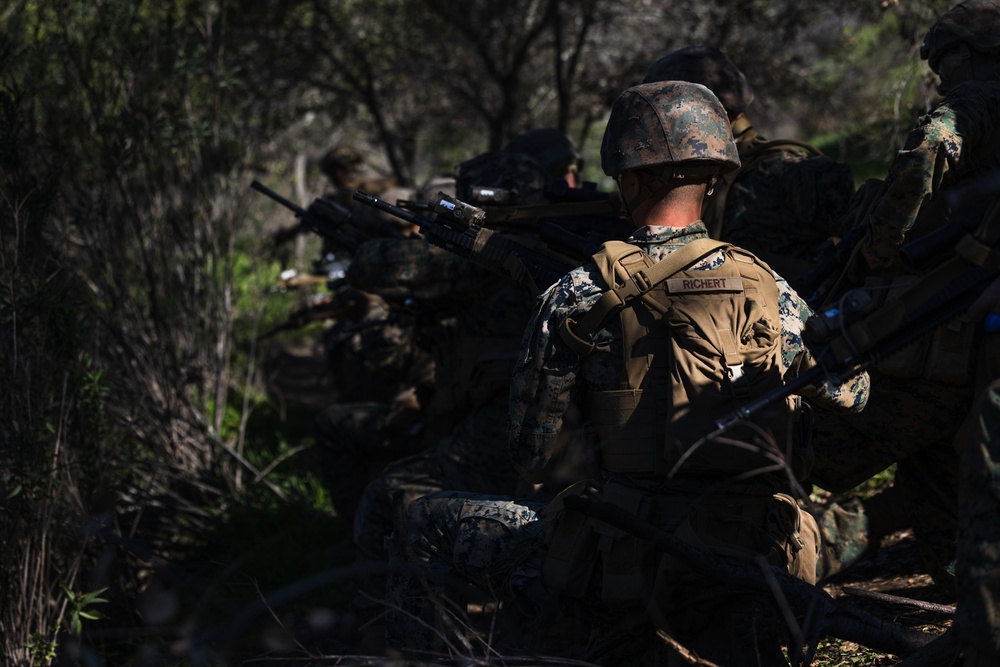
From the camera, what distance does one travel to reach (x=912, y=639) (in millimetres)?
2535

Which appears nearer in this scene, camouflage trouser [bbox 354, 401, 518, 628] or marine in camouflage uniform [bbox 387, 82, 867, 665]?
marine in camouflage uniform [bbox 387, 82, 867, 665]

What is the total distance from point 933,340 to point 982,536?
1499 millimetres

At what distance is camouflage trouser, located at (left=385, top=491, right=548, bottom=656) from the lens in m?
2.93

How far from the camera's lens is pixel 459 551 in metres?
3.04

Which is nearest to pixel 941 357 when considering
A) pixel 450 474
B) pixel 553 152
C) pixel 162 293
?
pixel 450 474

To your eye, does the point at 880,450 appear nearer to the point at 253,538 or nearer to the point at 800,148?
the point at 800,148

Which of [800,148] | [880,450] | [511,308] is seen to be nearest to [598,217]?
[511,308]

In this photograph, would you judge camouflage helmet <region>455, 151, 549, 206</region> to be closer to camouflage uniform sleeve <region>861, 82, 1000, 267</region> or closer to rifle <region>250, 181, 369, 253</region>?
rifle <region>250, 181, 369, 253</region>

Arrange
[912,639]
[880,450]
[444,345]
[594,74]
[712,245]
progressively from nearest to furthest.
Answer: [912,639] → [712,245] → [880,450] → [444,345] → [594,74]

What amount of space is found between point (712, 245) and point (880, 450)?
4.50 feet

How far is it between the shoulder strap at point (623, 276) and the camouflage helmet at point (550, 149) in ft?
10.3

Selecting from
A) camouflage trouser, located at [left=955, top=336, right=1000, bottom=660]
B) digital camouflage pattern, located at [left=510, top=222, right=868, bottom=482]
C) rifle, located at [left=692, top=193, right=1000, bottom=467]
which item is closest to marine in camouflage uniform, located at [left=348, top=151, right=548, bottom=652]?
digital camouflage pattern, located at [left=510, top=222, right=868, bottom=482]

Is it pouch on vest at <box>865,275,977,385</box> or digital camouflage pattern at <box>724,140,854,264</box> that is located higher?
digital camouflage pattern at <box>724,140,854,264</box>

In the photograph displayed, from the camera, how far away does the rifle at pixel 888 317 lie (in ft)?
7.36
